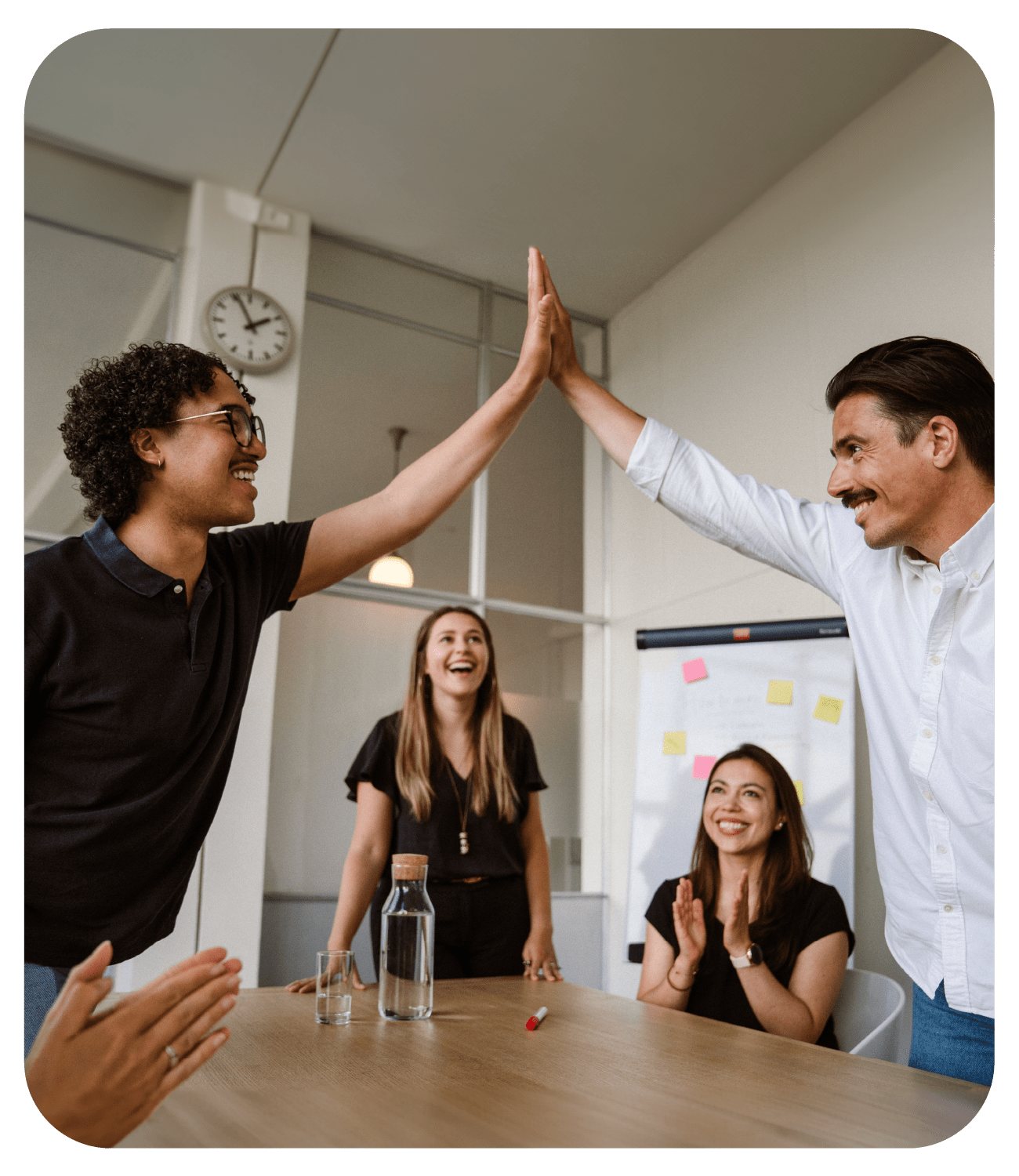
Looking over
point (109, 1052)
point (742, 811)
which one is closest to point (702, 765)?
point (742, 811)

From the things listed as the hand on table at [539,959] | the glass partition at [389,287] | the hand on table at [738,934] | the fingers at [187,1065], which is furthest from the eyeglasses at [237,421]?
the glass partition at [389,287]

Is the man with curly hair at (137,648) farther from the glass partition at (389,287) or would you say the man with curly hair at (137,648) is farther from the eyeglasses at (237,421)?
the glass partition at (389,287)

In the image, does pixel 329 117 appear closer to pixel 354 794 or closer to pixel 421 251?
pixel 421 251

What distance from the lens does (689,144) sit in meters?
2.82

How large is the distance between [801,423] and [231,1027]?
2.73 m

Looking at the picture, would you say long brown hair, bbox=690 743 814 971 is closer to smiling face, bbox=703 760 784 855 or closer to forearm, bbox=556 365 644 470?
smiling face, bbox=703 760 784 855

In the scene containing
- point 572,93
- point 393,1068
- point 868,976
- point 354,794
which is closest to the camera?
point 393,1068

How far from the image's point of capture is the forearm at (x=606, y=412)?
1479 millimetres

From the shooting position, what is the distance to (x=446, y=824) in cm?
195

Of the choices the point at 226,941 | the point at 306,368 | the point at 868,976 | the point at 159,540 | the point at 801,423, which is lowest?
the point at 226,941

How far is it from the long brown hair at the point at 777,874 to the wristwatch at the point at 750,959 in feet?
0.42

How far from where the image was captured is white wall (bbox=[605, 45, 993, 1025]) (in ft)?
8.35

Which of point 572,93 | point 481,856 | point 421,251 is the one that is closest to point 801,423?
point 572,93

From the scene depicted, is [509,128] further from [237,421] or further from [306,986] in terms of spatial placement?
[306,986]
